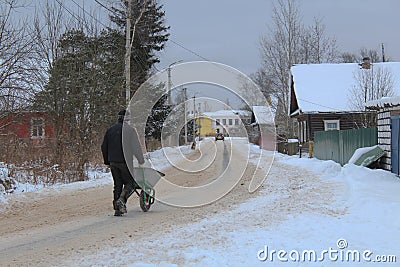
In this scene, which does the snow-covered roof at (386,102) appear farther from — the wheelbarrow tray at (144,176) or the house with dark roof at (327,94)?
the house with dark roof at (327,94)

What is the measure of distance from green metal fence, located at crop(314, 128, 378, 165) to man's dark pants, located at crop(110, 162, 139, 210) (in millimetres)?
9998

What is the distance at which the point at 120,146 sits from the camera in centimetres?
864

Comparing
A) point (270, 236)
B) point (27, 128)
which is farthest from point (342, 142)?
point (270, 236)

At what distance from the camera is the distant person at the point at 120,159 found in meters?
8.62

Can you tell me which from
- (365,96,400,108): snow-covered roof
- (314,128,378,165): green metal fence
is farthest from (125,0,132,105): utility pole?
(365,96,400,108): snow-covered roof

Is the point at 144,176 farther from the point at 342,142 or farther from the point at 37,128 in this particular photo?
the point at 342,142

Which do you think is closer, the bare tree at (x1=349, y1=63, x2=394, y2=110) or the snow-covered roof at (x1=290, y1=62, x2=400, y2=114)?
the bare tree at (x1=349, y1=63, x2=394, y2=110)

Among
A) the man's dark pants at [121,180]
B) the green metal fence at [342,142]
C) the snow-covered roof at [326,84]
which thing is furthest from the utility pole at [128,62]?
the snow-covered roof at [326,84]

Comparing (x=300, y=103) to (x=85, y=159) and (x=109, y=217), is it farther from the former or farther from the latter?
(x=109, y=217)

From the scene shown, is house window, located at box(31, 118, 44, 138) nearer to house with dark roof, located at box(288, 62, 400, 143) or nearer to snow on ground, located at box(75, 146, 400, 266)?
snow on ground, located at box(75, 146, 400, 266)

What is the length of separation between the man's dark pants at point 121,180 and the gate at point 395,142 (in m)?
8.12

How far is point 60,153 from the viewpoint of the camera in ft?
54.3

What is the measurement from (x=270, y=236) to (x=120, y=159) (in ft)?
11.0

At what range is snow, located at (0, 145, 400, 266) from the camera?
18.0ft
